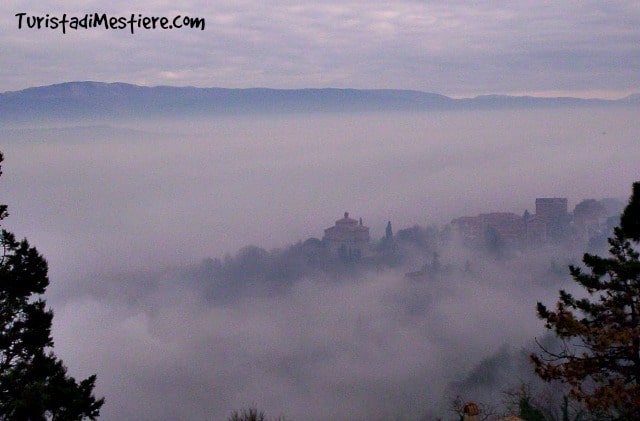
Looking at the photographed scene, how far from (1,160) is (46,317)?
443cm

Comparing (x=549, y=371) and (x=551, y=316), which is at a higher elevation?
(x=551, y=316)

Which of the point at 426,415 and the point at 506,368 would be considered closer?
the point at 426,415

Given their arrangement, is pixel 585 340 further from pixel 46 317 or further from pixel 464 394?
pixel 464 394

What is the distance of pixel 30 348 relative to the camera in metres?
19.8

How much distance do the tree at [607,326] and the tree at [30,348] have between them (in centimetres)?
1320

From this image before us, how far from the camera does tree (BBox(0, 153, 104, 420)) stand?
62.5 feet

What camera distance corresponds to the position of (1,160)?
20047 mm

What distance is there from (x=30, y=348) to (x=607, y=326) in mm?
16087

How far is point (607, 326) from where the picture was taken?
838 inches

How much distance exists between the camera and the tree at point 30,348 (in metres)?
19.1

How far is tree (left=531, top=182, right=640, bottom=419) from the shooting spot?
20.0 meters

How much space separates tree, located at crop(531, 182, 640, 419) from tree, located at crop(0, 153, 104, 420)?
13.2 meters

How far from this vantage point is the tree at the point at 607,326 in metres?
20.0

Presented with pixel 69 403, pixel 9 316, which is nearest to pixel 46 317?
pixel 9 316
